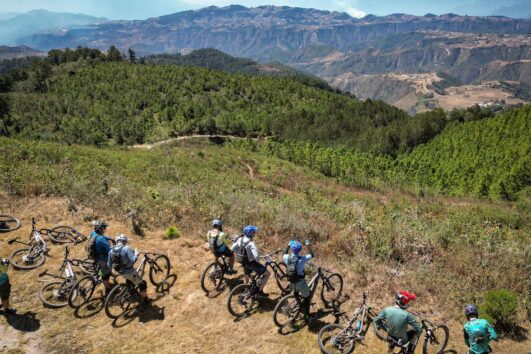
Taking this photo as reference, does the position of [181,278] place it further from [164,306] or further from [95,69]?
[95,69]

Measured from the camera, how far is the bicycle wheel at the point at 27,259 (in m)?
12.0

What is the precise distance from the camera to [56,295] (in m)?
10.2

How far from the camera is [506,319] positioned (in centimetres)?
965

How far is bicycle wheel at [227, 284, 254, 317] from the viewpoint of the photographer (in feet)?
31.6

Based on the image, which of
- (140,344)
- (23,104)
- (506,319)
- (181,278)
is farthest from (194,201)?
(23,104)

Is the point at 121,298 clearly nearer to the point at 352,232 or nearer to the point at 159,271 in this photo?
the point at 159,271

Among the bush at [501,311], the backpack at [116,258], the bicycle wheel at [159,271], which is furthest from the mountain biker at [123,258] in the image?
the bush at [501,311]

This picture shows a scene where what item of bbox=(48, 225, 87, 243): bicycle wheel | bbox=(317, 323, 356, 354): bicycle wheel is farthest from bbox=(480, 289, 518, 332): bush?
bbox=(48, 225, 87, 243): bicycle wheel

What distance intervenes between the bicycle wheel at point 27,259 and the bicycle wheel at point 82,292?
3.09 m

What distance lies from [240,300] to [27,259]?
7.75 metres

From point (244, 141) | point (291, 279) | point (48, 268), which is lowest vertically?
point (244, 141)

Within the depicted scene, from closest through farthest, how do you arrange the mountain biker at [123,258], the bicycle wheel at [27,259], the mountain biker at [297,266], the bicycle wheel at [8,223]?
the mountain biker at [297,266]
the mountain biker at [123,258]
the bicycle wheel at [27,259]
the bicycle wheel at [8,223]

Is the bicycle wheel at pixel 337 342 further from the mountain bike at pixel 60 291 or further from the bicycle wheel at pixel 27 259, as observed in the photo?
the bicycle wheel at pixel 27 259

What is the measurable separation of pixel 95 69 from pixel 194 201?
391 feet
